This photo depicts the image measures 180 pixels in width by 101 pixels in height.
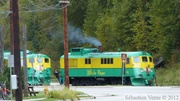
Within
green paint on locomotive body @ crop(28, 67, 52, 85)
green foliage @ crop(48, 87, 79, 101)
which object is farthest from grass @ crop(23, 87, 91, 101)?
green paint on locomotive body @ crop(28, 67, 52, 85)

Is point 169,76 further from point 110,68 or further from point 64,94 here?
point 64,94

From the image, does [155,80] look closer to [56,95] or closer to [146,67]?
[146,67]

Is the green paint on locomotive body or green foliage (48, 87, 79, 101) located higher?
the green paint on locomotive body

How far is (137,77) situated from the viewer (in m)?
56.3

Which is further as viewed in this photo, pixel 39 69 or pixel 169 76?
pixel 39 69

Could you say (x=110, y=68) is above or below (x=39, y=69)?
below

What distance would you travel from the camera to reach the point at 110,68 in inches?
2263

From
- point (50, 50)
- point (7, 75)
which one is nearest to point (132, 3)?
point (50, 50)

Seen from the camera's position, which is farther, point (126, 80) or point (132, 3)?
point (132, 3)

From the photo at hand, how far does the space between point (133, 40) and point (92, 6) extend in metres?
14.2

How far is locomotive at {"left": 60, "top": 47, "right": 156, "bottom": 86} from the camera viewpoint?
56719mm

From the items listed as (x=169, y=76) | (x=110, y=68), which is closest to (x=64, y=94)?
(x=110, y=68)

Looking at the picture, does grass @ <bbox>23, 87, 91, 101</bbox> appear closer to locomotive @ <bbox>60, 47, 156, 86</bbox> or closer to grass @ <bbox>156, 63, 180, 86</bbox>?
locomotive @ <bbox>60, 47, 156, 86</bbox>

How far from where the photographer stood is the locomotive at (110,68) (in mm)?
56719
